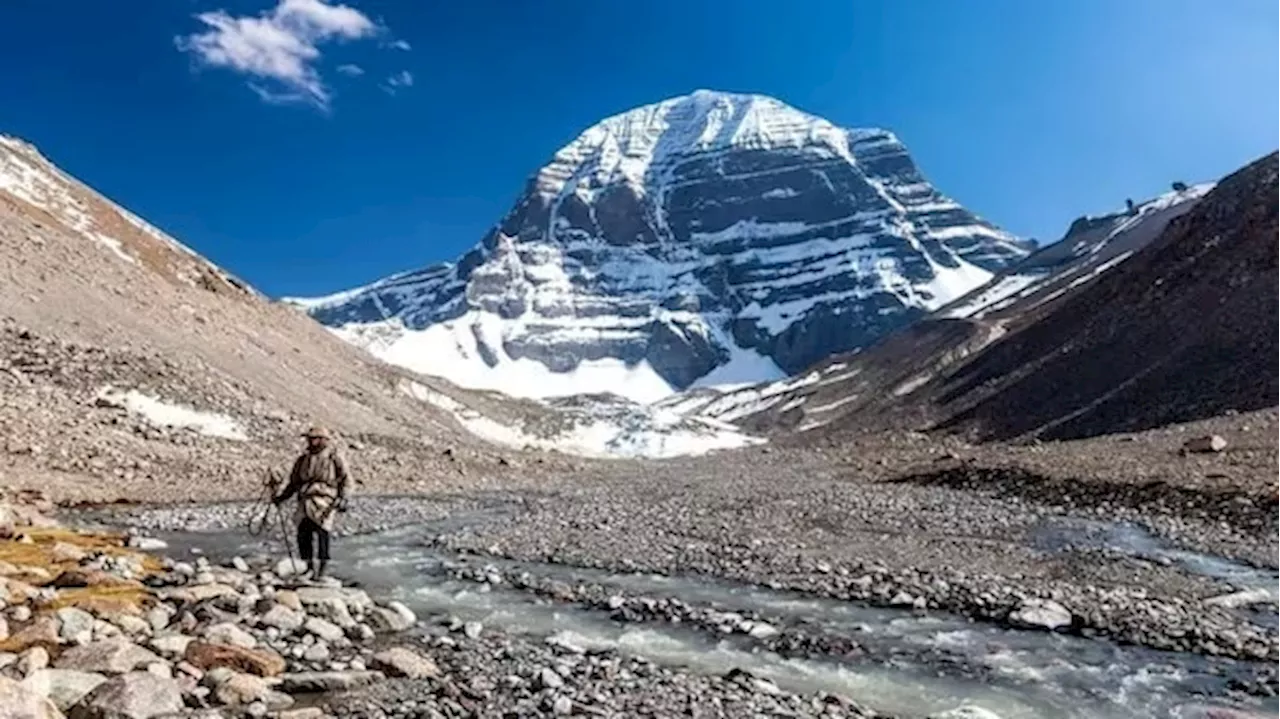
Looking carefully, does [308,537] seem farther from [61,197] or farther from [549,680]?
[61,197]

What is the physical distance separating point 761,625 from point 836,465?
5641cm

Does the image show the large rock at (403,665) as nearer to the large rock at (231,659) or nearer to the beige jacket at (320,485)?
the large rock at (231,659)

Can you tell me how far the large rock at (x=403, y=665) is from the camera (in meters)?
12.6

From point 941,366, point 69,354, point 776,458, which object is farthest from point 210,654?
point 941,366

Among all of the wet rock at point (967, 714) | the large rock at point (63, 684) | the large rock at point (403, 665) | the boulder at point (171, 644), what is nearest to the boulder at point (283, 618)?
the boulder at point (171, 644)

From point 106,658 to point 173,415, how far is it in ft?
116

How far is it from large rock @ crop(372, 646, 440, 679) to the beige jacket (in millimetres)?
7318

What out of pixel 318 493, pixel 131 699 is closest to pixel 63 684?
pixel 131 699

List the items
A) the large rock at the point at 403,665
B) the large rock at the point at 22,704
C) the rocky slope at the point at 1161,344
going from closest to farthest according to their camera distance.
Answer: the large rock at the point at 22,704 → the large rock at the point at 403,665 → the rocky slope at the point at 1161,344

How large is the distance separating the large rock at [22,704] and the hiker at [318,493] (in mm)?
10561

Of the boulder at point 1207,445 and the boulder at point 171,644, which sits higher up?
the boulder at point 1207,445

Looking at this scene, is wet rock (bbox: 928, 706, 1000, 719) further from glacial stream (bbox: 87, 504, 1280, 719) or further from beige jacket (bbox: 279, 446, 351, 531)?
beige jacket (bbox: 279, 446, 351, 531)

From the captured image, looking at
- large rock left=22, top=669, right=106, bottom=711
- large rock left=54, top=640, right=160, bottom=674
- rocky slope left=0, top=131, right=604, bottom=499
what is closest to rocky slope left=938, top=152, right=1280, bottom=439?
rocky slope left=0, top=131, right=604, bottom=499

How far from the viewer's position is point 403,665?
12.7m
